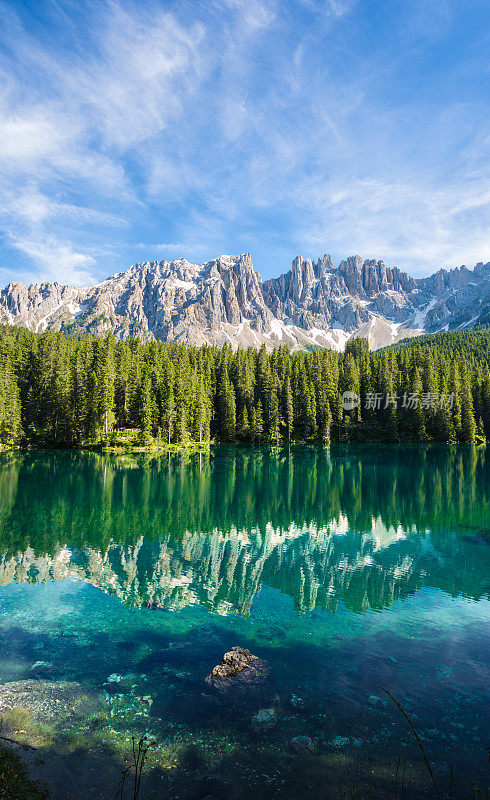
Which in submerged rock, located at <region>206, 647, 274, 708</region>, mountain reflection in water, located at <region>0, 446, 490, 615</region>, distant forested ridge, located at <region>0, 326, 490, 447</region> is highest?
distant forested ridge, located at <region>0, 326, 490, 447</region>

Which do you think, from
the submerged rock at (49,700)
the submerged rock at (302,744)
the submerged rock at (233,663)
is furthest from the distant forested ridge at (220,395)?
the submerged rock at (302,744)

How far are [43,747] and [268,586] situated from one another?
1076 centimetres

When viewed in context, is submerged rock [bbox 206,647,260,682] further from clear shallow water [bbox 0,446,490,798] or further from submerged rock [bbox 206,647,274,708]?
clear shallow water [bbox 0,446,490,798]

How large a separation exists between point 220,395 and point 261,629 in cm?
9298

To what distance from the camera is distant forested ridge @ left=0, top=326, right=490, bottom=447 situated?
278 feet

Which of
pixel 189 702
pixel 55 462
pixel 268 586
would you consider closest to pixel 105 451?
pixel 55 462

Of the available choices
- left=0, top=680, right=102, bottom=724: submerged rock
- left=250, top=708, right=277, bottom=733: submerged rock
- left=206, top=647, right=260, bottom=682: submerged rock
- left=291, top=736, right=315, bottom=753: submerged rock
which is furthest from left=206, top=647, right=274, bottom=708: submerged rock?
left=0, top=680, right=102, bottom=724: submerged rock

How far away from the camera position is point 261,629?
45.5ft

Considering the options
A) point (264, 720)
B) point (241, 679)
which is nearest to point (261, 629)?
point (241, 679)

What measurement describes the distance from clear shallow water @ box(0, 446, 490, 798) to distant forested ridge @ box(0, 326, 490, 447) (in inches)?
2120

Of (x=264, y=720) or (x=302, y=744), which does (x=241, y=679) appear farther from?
(x=302, y=744)

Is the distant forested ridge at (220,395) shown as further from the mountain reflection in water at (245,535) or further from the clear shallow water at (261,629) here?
the clear shallow water at (261,629)

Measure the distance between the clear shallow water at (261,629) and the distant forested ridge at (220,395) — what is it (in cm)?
5385

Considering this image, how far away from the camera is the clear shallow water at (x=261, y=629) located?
A: 831cm
